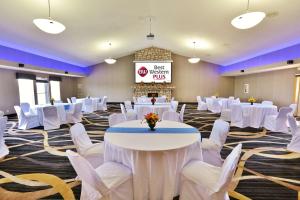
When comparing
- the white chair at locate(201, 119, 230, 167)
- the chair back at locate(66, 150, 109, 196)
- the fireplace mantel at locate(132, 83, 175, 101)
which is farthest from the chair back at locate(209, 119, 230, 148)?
the fireplace mantel at locate(132, 83, 175, 101)

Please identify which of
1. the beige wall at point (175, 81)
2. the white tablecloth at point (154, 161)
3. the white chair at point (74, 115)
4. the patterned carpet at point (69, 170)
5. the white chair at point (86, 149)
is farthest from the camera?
the beige wall at point (175, 81)

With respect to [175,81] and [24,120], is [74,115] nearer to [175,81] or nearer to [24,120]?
[24,120]

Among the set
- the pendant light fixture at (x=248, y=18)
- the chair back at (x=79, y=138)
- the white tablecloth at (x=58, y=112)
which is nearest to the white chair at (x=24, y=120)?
the white tablecloth at (x=58, y=112)

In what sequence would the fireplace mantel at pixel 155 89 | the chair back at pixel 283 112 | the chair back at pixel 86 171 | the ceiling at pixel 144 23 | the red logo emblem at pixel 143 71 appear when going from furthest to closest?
the fireplace mantel at pixel 155 89
the red logo emblem at pixel 143 71
the chair back at pixel 283 112
the ceiling at pixel 144 23
the chair back at pixel 86 171

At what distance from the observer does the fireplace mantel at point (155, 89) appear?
13.7 m

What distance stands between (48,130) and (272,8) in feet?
25.7

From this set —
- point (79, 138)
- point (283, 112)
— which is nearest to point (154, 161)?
point (79, 138)

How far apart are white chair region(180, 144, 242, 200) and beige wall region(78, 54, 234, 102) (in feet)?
40.0

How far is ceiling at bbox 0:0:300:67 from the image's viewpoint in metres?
4.75

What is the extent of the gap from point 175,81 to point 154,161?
1241cm

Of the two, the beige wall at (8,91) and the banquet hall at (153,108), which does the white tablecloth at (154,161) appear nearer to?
the banquet hall at (153,108)

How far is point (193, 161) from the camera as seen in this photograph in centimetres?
218

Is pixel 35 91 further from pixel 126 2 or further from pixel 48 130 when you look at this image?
pixel 126 2

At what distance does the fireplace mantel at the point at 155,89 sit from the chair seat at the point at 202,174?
11.7 metres
